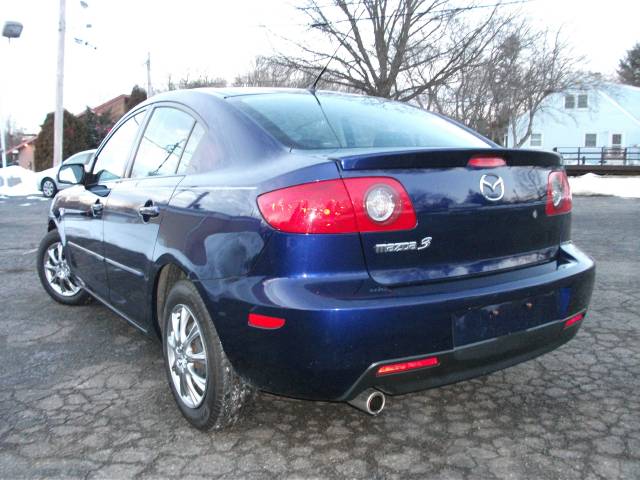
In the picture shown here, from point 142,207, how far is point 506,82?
25301 millimetres

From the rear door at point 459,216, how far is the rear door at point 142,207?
115 centimetres

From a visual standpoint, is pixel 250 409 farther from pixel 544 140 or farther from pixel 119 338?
pixel 544 140

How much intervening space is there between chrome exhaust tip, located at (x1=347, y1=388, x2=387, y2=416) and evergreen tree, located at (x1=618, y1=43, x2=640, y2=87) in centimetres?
7056

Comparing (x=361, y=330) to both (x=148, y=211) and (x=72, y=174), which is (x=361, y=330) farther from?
(x=72, y=174)

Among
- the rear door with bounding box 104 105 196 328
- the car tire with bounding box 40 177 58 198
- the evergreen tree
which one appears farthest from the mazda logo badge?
the evergreen tree

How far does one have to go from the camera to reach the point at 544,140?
139ft

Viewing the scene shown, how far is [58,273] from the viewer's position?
4801 mm

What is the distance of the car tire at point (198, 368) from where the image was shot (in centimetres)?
245

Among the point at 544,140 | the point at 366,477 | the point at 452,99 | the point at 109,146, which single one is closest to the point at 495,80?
the point at 452,99

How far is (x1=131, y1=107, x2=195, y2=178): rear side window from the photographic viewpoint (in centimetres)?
304

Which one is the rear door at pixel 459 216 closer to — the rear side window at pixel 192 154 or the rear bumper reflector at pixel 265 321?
the rear bumper reflector at pixel 265 321

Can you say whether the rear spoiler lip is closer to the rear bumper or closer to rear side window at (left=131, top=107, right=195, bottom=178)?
the rear bumper

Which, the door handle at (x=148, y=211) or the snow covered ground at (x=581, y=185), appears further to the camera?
the snow covered ground at (x=581, y=185)

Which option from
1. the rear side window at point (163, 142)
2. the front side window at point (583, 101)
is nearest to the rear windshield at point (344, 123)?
the rear side window at point (163, 142)
